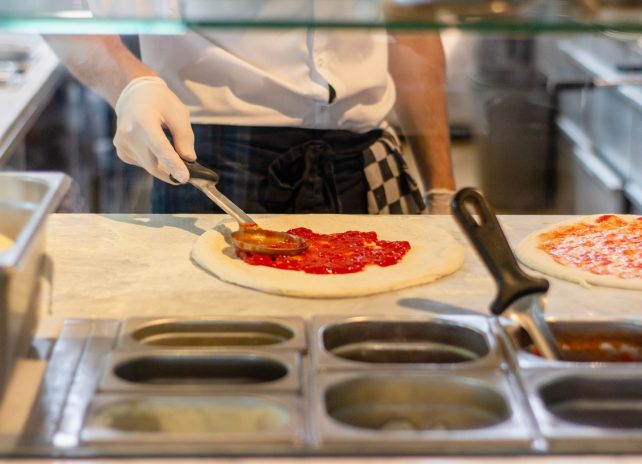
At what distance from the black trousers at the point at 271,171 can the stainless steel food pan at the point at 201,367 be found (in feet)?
2.36

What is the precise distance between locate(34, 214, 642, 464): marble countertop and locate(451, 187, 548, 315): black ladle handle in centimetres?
9

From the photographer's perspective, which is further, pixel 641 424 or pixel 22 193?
pixel 22 193

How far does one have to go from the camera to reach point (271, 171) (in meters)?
1.93

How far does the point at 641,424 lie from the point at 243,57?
3.60 feet

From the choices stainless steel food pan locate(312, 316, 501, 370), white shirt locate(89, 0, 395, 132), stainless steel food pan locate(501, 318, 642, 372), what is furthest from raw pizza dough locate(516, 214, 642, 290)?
white shirt locate(89, 0, 395, 132)

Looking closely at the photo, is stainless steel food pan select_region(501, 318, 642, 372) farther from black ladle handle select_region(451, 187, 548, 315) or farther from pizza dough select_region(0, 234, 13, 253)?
pizza dough select_region(0, 234, 13, 253)

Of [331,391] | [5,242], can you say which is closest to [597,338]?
[331,391]

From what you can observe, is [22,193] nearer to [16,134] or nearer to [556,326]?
[556,326]

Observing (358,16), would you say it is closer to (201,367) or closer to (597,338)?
(201,367)

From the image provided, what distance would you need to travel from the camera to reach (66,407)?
1101 millimetres

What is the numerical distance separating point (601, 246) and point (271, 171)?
2.11 ft

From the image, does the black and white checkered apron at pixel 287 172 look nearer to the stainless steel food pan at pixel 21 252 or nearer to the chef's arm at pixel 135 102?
the chef's arm at pixel 135 102


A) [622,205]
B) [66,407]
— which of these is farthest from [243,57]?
[622,205]

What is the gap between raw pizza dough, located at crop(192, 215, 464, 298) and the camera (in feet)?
4.83
